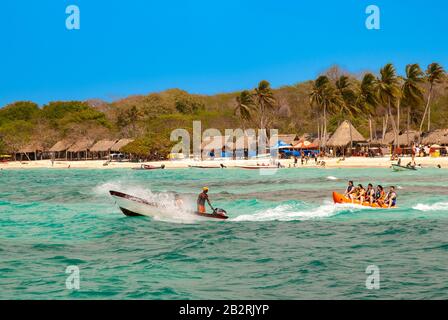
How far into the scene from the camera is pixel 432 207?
82.8 ft

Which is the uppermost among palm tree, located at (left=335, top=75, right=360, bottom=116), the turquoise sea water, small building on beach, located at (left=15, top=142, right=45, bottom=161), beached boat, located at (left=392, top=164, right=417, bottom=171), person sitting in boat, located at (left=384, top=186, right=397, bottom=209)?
palm tree, located at (left=335, top=75, right=360, bottom=116)

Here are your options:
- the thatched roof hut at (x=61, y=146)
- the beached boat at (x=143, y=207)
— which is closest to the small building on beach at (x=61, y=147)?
the thatched roof hut at (x=61, y=146)

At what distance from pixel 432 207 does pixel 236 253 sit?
42.6ft

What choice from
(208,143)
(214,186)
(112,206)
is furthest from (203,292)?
(208,143)

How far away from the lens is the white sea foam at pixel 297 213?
22.6m

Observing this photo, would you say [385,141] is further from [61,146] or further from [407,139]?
[61,146]

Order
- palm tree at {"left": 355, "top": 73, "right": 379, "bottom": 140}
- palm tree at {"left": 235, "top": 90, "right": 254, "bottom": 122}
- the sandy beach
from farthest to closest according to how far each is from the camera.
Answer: palm tree at {"left": 235, "top": 90, "right": 254, "bottom": 122}, palm tree at {"left": 355, "top": 73, "right": 379, "bottom": 140}, the sandy beach

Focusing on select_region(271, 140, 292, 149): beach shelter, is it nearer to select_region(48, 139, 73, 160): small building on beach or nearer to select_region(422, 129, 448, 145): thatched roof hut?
select_region(422, 129, 448, 145): thatched roof hut

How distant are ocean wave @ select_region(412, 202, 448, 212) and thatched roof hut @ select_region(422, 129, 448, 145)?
147 feet

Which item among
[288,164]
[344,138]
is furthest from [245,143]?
[288,164]

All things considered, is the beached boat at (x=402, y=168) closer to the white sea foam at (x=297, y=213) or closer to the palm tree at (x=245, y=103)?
the white sea foam at (x=297, y=213)

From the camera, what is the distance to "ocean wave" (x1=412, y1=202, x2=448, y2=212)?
24.5 m

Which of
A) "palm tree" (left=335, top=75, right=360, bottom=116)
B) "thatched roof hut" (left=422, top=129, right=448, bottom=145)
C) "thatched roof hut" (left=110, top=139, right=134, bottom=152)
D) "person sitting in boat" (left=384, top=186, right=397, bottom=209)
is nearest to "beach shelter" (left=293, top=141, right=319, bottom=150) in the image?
"palm tree" (left=335, top=75, right=360, bottom=116)

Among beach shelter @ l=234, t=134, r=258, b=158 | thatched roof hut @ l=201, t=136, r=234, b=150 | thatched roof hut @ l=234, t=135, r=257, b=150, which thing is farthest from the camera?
thatched roof hut @ l=201, t=136, r=234, b=150
